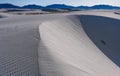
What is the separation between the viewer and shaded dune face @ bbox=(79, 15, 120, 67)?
16.9 m

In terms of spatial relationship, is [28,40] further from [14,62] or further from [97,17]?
[97,17]

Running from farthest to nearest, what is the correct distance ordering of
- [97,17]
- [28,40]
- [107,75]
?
[97,17] → [28,40] → [107,75]

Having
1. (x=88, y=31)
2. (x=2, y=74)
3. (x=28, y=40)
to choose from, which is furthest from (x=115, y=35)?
(x=2, y=74)

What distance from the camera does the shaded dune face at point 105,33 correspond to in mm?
16909

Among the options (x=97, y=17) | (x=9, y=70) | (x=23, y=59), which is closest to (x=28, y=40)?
(x=23, y=59)

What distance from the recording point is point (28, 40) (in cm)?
1079

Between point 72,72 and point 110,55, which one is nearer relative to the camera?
point 72,72

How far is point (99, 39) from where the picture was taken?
18906mm

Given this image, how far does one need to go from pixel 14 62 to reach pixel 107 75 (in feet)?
12.3

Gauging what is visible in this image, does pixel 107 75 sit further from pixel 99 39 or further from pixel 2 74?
pixel 99 39

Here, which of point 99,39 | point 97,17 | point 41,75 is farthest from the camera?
point 97,17

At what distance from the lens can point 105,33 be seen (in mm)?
21031

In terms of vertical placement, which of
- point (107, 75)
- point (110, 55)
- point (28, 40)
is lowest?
point (110, 55)

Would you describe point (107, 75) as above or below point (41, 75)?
below
